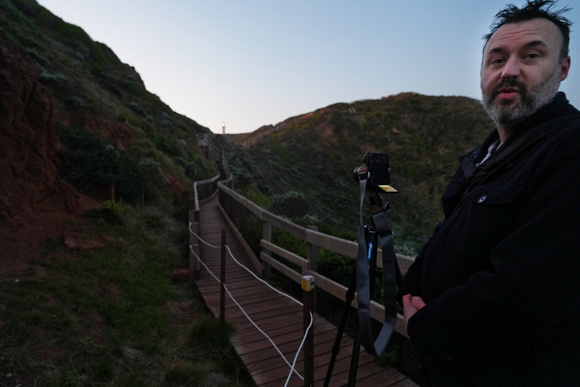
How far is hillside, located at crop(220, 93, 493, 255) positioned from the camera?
21.6 metres

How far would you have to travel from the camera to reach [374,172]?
171 centimetres

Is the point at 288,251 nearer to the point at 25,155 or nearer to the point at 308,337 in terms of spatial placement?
the point at 308,337

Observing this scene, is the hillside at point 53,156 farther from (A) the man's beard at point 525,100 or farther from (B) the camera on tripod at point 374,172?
(A) the man's beard at point 525,100

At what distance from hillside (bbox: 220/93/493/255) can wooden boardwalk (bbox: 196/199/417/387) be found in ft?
26.1

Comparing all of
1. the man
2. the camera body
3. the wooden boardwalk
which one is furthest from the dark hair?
the wooden boardwalk

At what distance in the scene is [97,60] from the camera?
29141mm

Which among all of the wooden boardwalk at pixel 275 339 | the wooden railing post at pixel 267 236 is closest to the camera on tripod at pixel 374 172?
the wooden boardwalk at pixel 275 339

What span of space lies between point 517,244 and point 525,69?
0.72 metres

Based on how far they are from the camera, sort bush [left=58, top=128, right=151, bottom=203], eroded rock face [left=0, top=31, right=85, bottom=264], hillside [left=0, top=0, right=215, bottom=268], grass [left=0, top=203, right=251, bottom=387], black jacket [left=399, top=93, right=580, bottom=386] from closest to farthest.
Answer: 1. black jacket [left=399, top=93, right=580, bottom=386]
2. grass [left=0, top=203, right=251, bottom=387]
3. eroded rock face [left=0, top=31, right=85, bottom=264]
4. hillside [left=0, top=0, right=215, bottom=268]
5. bush [left=58, top=128, right=151, bottom=203]

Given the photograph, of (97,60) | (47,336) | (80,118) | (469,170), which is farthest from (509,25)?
(97,60)

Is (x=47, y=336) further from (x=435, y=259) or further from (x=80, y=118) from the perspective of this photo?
(x=80, y=118)

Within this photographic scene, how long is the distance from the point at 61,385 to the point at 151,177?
32.1 feet

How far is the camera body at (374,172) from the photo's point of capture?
169 cm

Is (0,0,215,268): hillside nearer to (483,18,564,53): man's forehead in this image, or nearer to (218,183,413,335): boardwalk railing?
(218,183,413,335): boardwalk railing
